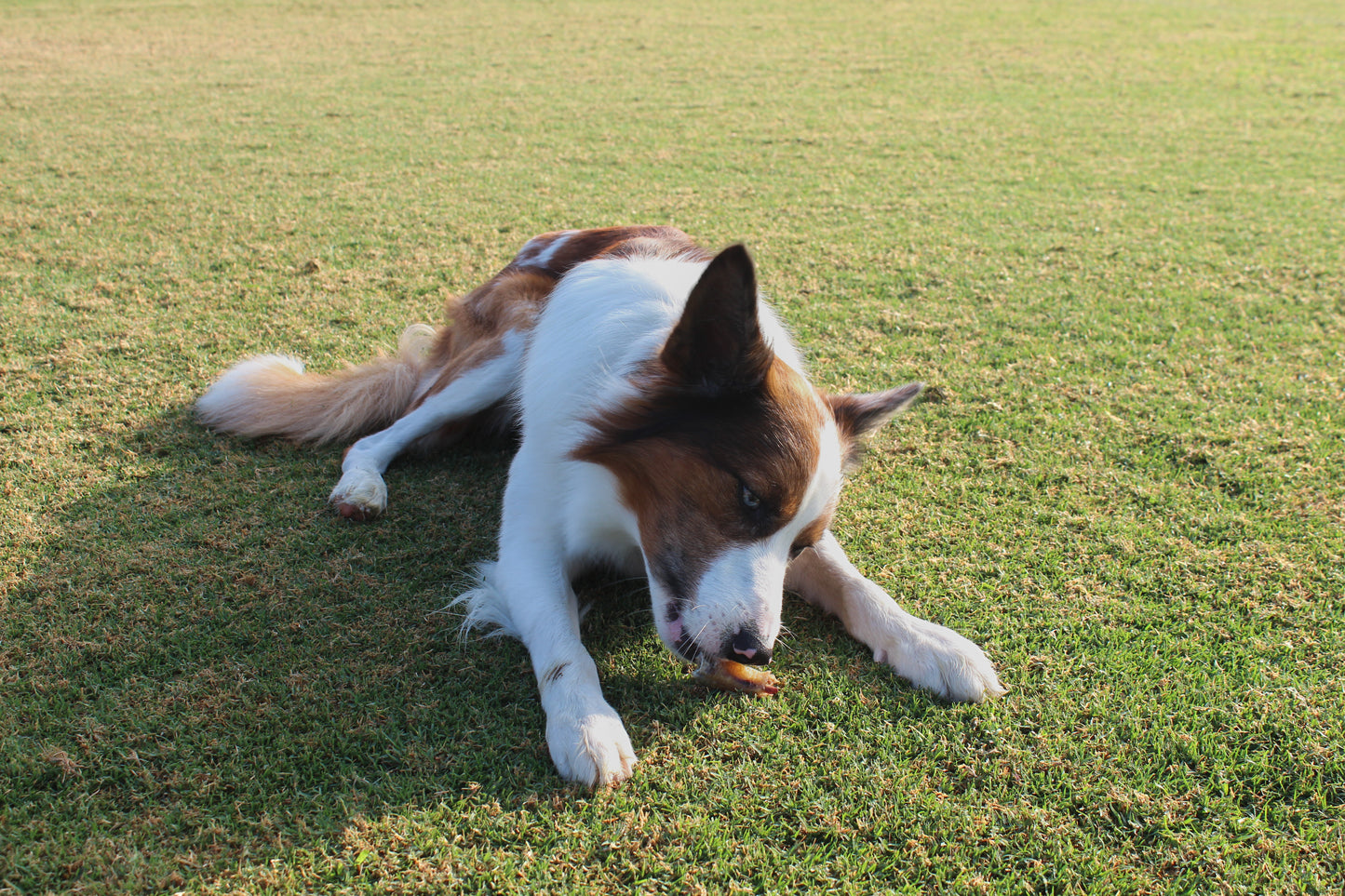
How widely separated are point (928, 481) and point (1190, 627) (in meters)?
1.00

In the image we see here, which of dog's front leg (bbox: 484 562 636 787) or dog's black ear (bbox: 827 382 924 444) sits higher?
dog's black ear (bbox: 827 382 924 444)

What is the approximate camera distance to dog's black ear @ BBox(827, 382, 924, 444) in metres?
2.53

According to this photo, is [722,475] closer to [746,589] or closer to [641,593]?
[746,589]

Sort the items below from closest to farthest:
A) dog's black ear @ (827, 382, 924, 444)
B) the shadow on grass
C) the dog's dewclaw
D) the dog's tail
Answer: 1. the shadow on grass
2. the dog's dewclaw
3. dog's black ear @ (827, 382, 924, 444)
4. the dog's tail

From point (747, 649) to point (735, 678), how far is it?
244 mm

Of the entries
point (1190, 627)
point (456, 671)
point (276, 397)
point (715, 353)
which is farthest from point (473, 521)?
point (1190, 627)

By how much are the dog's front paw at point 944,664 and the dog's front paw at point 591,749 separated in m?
0.77

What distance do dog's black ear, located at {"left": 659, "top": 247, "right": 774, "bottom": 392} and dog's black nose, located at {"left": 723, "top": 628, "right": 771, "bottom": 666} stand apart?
611 mm

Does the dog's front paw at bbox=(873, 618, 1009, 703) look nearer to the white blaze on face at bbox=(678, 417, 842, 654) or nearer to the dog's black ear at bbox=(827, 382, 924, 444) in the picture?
the white blaze on face at bbox=(678, 417, 842, 654)

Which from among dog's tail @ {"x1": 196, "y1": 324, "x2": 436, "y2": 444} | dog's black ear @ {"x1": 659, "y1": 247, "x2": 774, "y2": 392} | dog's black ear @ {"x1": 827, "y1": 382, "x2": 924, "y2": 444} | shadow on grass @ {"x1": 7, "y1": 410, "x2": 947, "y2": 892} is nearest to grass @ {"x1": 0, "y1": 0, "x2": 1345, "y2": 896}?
shadow on grass @ {"x1": 7, "y1": 410, "x2": 947, "y2": 892}

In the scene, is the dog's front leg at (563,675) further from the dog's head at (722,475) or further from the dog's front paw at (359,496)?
the dog's front paw at (359,496)

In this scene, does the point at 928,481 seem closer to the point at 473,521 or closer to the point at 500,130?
the point at 473,521

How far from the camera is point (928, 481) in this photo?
10.8 feet

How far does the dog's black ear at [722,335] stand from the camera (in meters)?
1.96
